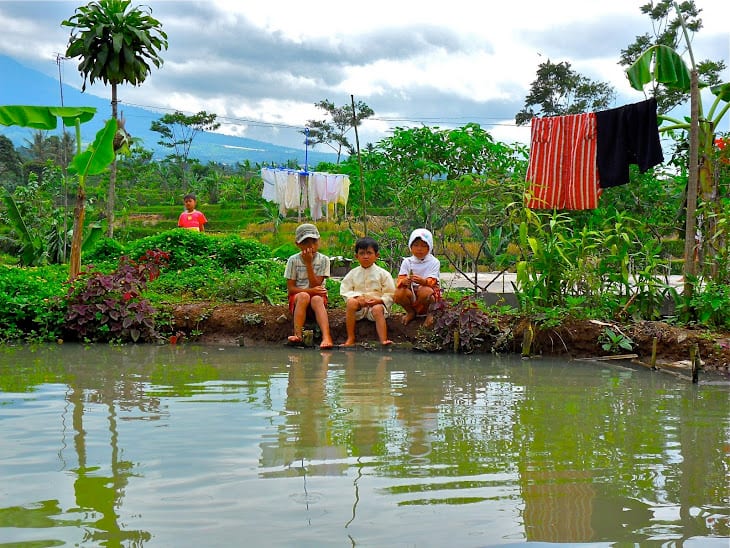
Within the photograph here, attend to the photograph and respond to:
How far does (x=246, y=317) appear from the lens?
7.93 meters

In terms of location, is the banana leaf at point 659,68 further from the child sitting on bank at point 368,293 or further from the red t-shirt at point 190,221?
the red t-shirt at point 190,221

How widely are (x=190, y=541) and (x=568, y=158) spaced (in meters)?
7.98

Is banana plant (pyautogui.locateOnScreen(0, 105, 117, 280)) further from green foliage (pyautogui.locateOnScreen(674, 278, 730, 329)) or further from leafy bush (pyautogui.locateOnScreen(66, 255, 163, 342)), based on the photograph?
green foliage (pyautogui.locateOnScreen(674, 278, 730, 329))

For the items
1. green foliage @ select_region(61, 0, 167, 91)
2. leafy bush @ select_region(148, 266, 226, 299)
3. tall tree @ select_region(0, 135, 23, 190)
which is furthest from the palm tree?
tall tree @ select_region(0, 135, 23, 190)

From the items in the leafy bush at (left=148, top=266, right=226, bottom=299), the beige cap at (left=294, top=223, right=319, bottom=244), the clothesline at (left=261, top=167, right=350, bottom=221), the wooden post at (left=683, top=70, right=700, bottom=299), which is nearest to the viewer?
the wooden post at (left=683, top=70, right=700, bottom=299)

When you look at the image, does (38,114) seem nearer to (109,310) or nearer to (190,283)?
(109,310)

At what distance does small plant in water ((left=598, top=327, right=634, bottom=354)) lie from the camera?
688 centimetres

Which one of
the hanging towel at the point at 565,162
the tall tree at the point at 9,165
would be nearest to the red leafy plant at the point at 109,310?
the hanging towel at the point at 565,162

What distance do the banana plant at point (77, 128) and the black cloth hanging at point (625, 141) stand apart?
5.78 meters

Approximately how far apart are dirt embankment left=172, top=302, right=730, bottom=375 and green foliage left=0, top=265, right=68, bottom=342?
48.4 inches

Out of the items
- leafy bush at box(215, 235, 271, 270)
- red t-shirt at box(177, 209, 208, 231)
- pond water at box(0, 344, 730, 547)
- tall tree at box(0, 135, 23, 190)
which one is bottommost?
pond water at box(0, 344, 730, 547)

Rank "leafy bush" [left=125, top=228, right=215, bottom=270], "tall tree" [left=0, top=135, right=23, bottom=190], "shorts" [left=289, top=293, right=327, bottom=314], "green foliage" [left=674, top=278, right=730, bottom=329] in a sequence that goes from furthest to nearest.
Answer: "tall tree" [left=0, top=135, right=23, bottom=190]
"leafy bush" [left=125, top=228, right=215, bottom=270]
"shorts" [left=289, top=293, right=327, bottom=314]
"green foliage" [left=674, top=278, right=730, bottom=329]

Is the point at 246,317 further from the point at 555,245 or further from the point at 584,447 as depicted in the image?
the point at 584,447

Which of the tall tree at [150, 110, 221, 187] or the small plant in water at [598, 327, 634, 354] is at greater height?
the tall tree at [150, 110, 221, 187]
